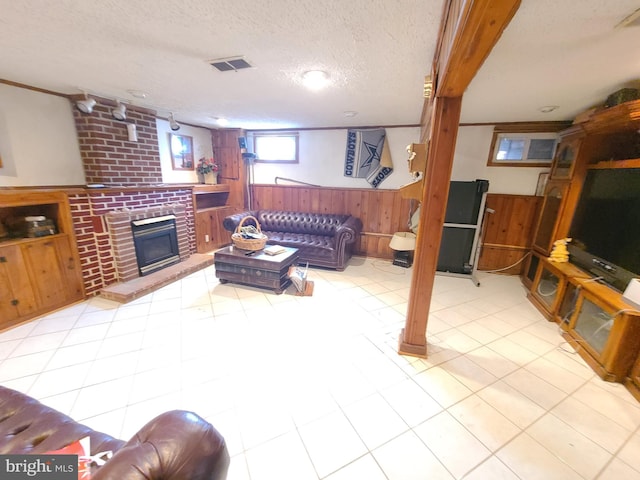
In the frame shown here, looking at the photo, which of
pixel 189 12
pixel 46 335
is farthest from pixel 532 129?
pixel 46 335

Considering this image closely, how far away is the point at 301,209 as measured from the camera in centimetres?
485

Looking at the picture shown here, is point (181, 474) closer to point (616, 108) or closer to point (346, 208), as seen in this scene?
point (616, 108)

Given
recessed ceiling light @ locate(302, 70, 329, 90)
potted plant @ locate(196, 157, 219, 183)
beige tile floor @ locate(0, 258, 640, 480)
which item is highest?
recessed ceiling light @ locate(302, 70, 329, 90)

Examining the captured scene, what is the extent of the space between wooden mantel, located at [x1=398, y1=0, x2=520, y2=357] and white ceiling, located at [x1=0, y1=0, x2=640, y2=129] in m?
0.30

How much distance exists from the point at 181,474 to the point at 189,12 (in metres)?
1.92

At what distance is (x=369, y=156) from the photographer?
4.32 meters

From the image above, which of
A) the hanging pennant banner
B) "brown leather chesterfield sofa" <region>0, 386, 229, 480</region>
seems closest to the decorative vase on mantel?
the hanging pennant banner

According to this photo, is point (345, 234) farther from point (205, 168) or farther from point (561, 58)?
point (205, 168)

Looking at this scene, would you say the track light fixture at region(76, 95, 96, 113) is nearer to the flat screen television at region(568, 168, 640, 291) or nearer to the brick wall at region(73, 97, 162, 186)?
the brick wall at region(73, 97, 162, 186)

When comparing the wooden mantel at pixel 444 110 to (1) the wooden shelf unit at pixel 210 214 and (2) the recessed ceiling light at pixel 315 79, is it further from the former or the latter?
(1) the wooden shelf unit at pixel 210 214

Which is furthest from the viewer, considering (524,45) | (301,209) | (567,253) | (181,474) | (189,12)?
(301,209)

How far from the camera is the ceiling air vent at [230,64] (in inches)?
72.6

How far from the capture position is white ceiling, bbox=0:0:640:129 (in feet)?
4.17

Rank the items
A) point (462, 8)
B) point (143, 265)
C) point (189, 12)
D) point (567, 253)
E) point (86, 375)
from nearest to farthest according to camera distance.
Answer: point (462, 8) → point (189, 12) → point (86, 375) → point (567, 253) → point (143, 265)
